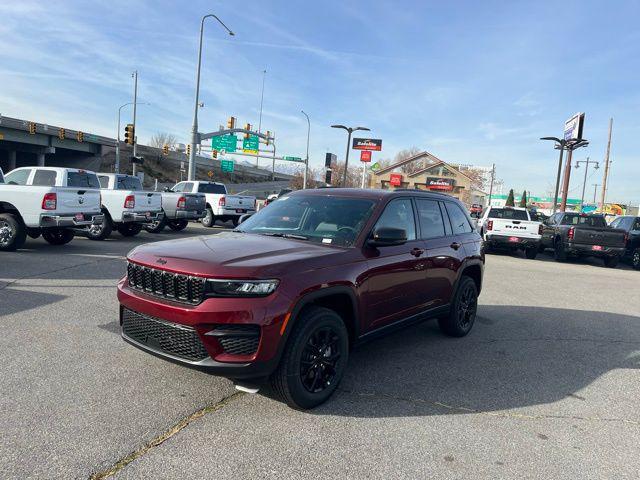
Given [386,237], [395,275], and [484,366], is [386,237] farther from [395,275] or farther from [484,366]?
[484,366]

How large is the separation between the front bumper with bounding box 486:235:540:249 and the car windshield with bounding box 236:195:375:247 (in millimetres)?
12742

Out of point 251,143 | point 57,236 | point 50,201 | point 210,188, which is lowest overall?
point 57,236

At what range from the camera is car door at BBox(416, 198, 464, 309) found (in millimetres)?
5156

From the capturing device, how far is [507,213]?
56.1ft

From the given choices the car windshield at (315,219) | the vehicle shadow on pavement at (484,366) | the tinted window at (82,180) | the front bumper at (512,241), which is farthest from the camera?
the front bumper at (512,241)

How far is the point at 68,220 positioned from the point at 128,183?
14.3 feet

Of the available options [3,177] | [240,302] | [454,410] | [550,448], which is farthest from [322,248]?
[3,177]

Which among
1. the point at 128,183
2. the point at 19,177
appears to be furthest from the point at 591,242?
the point at 19,177

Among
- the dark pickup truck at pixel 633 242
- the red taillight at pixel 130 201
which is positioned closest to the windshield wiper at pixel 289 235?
the red taillight at pixel 130 201

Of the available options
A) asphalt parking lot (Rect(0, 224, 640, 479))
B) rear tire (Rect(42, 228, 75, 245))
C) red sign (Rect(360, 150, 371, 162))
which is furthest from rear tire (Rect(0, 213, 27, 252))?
red sign (Rect(360, 150, 371, 162))

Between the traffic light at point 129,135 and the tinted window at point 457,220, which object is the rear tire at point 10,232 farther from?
the traffic light at point 129,135

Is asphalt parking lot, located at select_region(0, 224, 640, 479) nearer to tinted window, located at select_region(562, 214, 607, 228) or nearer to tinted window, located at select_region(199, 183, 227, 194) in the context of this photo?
tinted window, located at select_region(562, 214, 607, 228)

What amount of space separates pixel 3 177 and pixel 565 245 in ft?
53.5

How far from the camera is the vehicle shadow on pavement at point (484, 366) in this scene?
398cm
